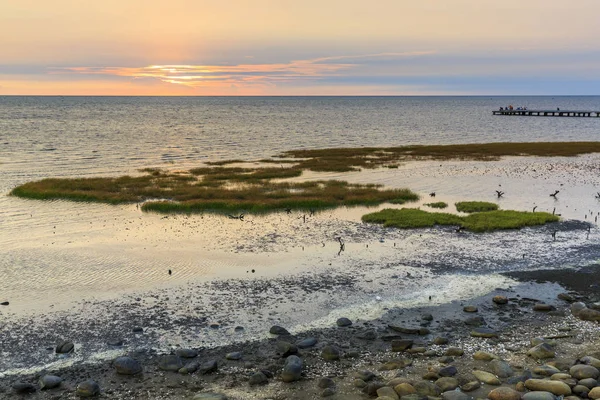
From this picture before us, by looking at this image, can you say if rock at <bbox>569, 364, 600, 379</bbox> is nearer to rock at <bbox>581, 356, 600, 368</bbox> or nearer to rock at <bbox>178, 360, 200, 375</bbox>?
rock at <bbox>581, 356, 600, 368</bbox>

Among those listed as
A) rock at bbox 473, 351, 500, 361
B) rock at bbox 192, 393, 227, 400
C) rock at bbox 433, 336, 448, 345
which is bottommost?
rock at bbox 192, 393, 227, 400

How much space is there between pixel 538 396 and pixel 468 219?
18941 millimetres

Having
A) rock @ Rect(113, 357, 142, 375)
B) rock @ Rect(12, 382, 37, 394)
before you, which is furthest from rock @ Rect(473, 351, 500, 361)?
rock @ Rect(12, 382, 37, 394)

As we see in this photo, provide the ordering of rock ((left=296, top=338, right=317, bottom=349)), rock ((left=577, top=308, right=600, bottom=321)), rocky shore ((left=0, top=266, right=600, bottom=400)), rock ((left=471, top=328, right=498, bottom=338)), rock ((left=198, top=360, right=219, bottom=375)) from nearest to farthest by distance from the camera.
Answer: rocky shore ((left=0, top=266, right=600, bottom=400)) < rock ((left=198, top=360, right=219, bottom=375)) < rock ((left=296, top=338, right=317, bottom=349)) < rock ((left=471, top=328, right=498, bottom=338)) < rock ((left=577, top=308, right=600, bottom=321))

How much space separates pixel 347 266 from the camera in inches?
829

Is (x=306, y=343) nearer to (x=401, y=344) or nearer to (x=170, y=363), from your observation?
(x=401, y=344)

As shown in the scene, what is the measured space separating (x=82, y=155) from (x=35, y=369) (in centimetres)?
5760

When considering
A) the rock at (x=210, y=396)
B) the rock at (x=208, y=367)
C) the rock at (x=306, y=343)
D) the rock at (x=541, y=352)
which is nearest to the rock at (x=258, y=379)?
the rock at (x=210, y=396)

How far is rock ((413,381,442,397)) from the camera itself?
36.2 feet

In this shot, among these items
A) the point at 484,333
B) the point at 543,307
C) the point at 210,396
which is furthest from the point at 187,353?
the point at 543,307

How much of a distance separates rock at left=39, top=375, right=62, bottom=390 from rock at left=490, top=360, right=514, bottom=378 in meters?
10.1

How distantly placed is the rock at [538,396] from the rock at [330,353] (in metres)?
4.43

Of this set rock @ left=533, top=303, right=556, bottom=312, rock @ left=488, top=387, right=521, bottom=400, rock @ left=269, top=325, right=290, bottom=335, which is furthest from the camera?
rock @ left=533, top=303, right=556, bottom=312

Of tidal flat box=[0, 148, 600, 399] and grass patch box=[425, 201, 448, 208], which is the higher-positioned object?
grass patch box=[425, 201, 448, 208]
